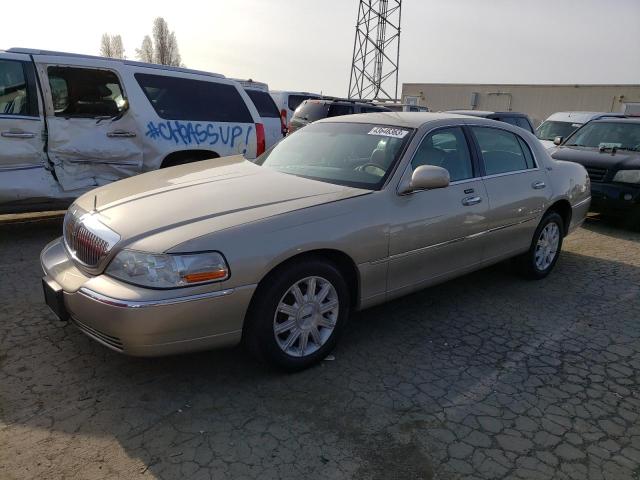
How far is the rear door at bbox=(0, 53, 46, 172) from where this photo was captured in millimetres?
5305

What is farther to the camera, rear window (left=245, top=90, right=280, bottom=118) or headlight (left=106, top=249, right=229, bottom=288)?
rear window (left=245, top=90, right=280, bottom=118)

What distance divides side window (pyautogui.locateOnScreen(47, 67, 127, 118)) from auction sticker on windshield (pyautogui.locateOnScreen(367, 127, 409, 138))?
133 inches

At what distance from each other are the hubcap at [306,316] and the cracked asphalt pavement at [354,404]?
0.20 meters

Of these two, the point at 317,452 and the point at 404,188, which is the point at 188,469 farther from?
the point at 404,188

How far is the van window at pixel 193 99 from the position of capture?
6.30m

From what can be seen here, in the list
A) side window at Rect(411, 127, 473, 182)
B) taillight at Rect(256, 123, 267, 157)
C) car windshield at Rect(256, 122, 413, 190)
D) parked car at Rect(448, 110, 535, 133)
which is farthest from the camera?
parked car at Rect(448, 110, 535, 133)

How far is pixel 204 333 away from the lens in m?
2.84

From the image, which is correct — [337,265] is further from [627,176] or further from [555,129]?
[555,129]

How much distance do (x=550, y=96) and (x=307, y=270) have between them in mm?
30029

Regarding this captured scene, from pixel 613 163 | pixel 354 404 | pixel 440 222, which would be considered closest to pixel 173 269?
pixel 354 404

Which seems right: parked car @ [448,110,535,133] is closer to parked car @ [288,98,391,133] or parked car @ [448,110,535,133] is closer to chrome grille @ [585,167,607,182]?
parked car @ [288,98,391,133]

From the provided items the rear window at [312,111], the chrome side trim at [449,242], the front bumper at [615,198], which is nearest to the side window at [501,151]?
the chrome side trim at [449,242]

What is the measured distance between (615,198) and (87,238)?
7.24m

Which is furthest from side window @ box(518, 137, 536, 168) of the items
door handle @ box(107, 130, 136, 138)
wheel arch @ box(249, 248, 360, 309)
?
door handle @ box(107, 130, 136, 138)
